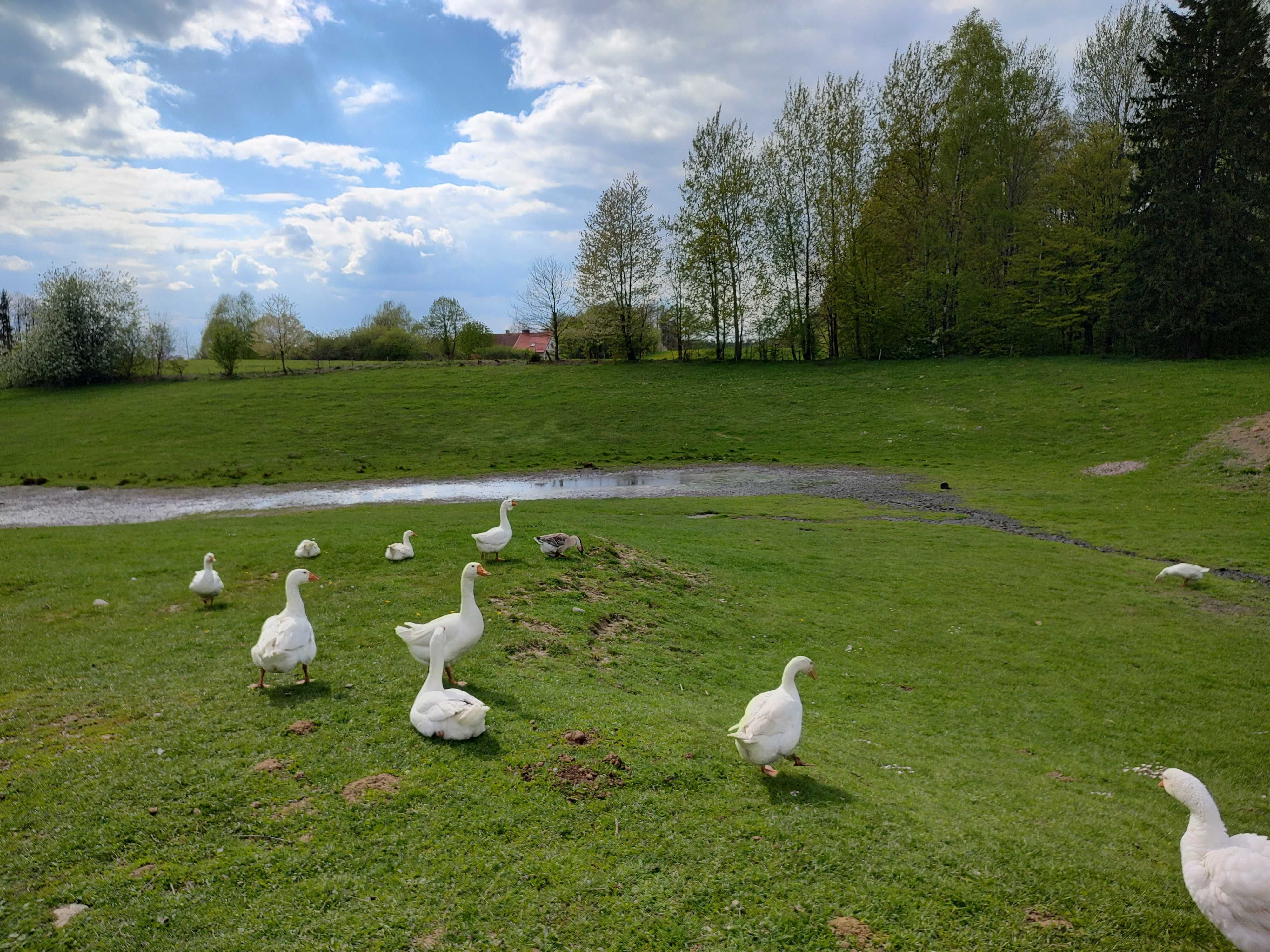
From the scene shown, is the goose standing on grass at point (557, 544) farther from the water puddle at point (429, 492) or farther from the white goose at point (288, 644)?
the water puddle at point (429, 492)

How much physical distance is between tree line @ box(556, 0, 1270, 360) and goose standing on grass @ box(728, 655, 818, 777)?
5437 centimetres

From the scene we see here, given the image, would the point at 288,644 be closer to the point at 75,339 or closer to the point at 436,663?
the point at 436,663

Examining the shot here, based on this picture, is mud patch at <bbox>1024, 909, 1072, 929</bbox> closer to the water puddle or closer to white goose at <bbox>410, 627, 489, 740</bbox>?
white goose at <bbox>410, 627, 489, 740</bbox>

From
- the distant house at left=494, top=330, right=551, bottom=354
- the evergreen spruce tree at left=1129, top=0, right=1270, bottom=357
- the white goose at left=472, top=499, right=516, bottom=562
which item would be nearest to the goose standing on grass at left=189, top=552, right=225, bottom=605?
the white goose at left=472, top=499, right=516, bottom=562

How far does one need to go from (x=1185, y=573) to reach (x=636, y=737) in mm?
17500

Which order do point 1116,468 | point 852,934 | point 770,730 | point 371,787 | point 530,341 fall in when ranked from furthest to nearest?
point 530,341
point 1116,468
point 770,730
point 371,787
point 852,934

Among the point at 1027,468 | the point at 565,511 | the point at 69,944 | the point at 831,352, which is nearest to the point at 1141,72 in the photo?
the point at 831,352

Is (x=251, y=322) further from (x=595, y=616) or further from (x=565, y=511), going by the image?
(x=595, y=616)

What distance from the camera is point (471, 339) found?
8388 cm

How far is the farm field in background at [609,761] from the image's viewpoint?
534cm

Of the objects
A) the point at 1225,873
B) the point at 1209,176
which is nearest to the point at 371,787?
the point at 1225,873

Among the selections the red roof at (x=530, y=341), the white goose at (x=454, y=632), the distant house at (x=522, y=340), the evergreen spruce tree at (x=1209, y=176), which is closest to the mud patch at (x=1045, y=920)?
the white goose at (x=454, y=632)

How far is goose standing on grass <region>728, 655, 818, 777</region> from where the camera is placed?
6961 mm

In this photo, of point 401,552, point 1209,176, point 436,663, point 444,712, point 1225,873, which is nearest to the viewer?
point 1225,873
